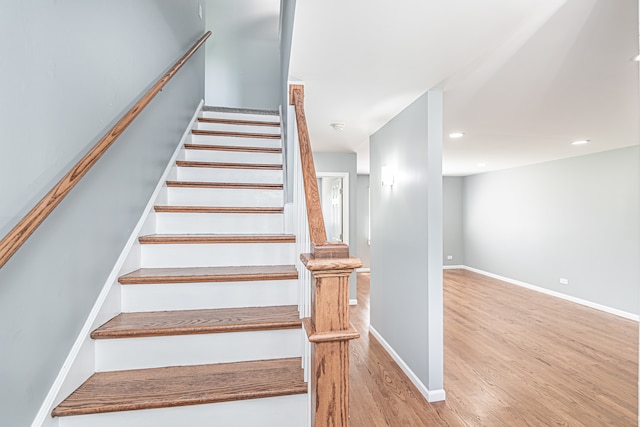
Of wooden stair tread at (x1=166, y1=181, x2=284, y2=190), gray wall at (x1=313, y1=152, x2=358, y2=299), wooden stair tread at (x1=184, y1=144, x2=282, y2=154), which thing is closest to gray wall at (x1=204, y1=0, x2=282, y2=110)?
gray wall at (x1=313, y1=152, x2=358, y2=299)

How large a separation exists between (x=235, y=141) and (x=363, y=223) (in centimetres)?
479

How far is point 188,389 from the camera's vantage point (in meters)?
1.19

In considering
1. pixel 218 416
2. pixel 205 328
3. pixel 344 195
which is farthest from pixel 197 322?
pixel 344 195

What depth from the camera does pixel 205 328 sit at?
1.35 metres

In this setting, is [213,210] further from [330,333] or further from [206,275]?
[330,333]

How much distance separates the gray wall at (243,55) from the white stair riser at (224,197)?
2.91 meters

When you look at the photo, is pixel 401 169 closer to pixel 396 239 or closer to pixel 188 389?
pixel 396 239

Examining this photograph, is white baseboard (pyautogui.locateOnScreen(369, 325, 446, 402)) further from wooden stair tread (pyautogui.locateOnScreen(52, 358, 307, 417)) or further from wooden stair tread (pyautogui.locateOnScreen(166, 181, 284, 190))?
wooden stair tread (pyautogui.locateOnScreen(166, 181, 284, 190))

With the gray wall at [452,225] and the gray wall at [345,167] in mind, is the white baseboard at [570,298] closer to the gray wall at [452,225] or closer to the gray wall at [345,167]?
the gray wall at [452,225]

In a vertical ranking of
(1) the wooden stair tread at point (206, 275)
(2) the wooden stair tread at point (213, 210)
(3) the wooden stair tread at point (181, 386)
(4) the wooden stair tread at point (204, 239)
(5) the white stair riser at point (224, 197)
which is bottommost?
(3) the wooden stair tread at point (181, 386)

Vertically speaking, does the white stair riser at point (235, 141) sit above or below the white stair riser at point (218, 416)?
above

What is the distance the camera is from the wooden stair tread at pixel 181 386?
1101mm

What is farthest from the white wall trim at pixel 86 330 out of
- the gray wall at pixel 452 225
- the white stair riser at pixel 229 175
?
the gray wall at pixel 452 225

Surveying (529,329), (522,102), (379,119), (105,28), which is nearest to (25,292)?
(105,28)
